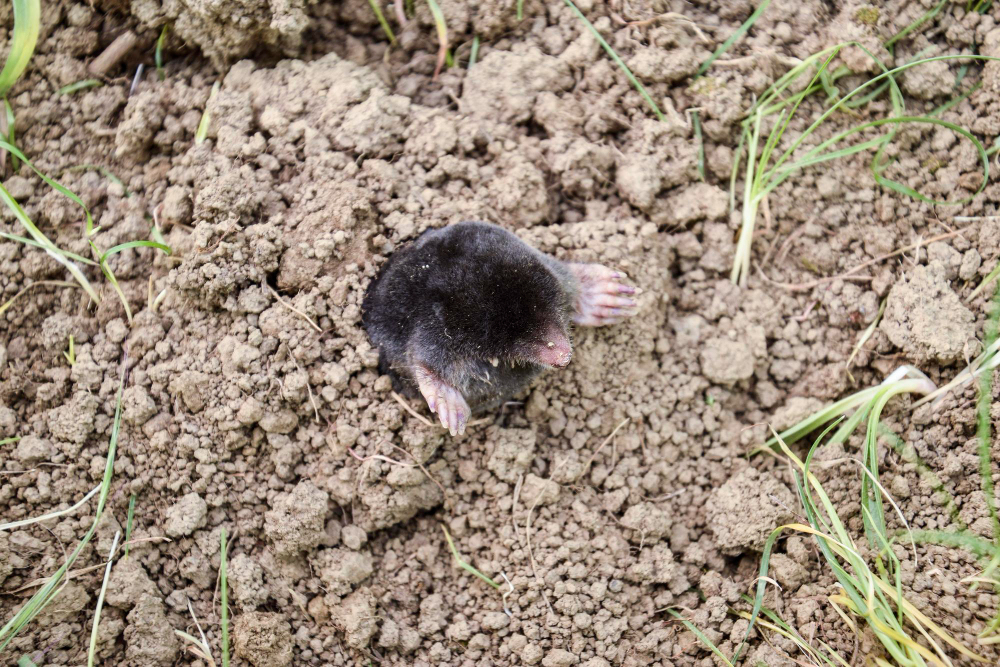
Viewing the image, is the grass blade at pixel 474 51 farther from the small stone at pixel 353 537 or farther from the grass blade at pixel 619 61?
the small stone at pixel 353 537

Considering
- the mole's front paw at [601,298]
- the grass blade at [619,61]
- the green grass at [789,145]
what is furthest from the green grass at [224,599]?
the grass blade at [619,61]

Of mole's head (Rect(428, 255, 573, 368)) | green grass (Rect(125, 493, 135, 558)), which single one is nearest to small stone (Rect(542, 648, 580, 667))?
mole's head (Rect(428, 255, 573, 368))

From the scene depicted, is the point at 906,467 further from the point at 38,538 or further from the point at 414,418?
the point at 38,538

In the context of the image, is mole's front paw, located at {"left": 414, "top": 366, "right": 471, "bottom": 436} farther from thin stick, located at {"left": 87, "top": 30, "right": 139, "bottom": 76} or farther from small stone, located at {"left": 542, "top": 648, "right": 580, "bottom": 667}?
thin stick, located at {"left": 87, "top": 30, "right": 139, "bottom": 76}

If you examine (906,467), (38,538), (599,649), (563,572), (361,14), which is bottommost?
(599,649)

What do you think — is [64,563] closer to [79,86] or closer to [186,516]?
[186,516]

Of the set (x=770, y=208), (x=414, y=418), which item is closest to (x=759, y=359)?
(x=770, y=208)
